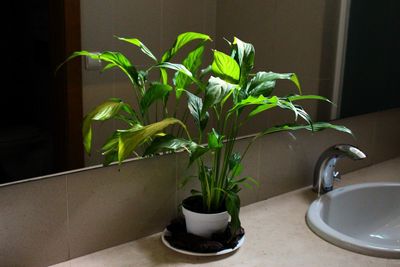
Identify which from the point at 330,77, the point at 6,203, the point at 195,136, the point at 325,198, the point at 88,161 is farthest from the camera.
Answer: the point at 330,77

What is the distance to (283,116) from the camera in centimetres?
177

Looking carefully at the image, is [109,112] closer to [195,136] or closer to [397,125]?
[195,136]

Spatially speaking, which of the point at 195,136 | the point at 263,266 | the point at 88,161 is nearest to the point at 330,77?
the point at 195,136

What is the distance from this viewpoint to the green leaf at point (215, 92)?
3.80ft

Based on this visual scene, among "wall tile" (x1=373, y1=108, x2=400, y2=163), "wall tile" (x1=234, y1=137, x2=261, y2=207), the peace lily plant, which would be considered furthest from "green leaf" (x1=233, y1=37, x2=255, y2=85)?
"wall tile" (x1=373, y1=108, x2=400, y2=163)

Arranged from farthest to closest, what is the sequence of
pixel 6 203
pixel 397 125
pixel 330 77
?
pixel 397 125
pixel 330 77
pixel 6 203

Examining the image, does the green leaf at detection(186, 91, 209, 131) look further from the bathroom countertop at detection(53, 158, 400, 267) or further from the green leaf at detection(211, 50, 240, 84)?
the bathroom countertop at detection(53, 158, 400, 267)

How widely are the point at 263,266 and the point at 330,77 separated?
2.80ft

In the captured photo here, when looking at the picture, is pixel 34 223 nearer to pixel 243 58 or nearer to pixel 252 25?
pixel 243 58

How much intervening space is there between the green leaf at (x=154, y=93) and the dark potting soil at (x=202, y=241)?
34 centimetres

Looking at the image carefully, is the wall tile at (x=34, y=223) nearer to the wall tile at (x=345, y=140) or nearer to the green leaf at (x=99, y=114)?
the green leaf at (x=99, y=114)

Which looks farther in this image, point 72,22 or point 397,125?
point 397,125

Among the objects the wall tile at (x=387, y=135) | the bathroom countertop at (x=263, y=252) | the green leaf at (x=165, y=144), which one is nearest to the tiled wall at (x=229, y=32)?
the green leaf at (x=165, y=144)

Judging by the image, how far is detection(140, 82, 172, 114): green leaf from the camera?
1.28 m
